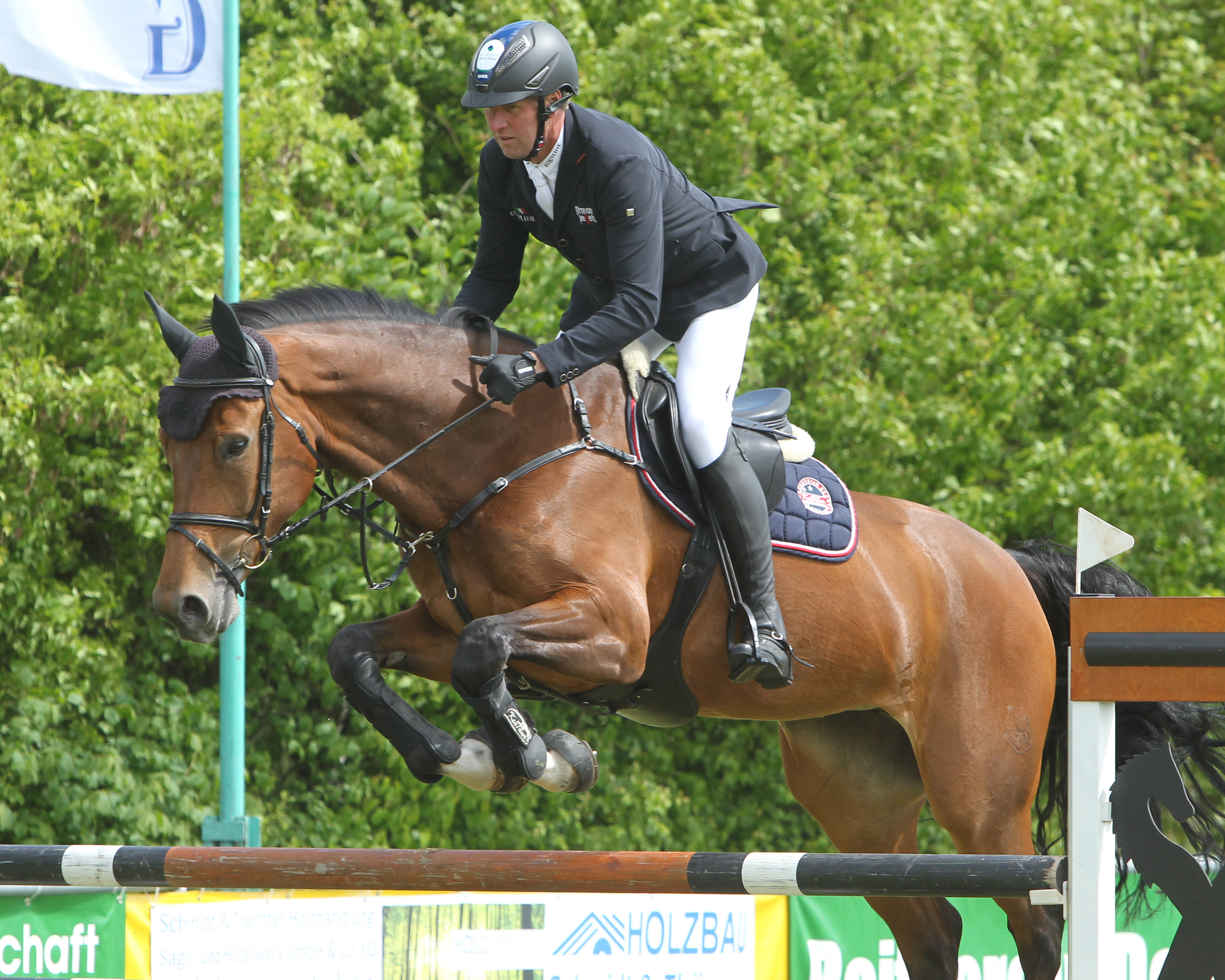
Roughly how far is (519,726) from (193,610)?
2.53 ft

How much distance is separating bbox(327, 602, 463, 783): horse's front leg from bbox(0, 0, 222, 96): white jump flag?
4264 millimetres

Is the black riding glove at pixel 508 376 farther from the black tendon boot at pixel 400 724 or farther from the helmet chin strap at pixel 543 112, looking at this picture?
the black tendon boot at pixel 400 724

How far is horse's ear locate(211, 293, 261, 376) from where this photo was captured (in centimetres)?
311

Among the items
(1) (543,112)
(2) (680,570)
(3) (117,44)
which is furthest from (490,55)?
(3) (117,44)

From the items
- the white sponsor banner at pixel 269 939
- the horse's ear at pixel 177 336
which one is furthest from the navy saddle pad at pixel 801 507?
the white sponsor banner at pixel 269 939

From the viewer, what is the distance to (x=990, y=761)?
4.05 metres

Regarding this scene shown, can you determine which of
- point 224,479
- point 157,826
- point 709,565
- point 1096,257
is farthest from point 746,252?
point 1096,257

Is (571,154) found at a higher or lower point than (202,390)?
higher

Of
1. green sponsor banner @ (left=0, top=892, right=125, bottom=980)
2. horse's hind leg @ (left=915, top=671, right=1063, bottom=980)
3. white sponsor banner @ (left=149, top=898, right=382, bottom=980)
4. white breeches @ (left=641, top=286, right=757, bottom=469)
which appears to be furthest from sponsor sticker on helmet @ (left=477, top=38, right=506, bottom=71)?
white sponsor banner @ (left=149, top=898, right=382, bottom=980)

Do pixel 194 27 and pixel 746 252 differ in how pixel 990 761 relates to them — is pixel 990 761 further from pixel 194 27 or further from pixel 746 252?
pixel 194 27

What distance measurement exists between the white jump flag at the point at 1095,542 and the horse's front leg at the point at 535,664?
4.07 ft

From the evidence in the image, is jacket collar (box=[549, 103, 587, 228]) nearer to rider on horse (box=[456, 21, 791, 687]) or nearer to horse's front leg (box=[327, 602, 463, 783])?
rider on horse (box=[456, 21, 791, 687])

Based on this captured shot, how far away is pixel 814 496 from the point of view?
3.93 m

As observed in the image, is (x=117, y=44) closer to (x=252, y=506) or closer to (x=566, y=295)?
(x=566, y=295)
